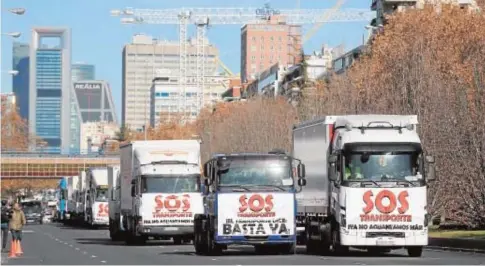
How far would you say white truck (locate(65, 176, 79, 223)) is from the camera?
100250mm

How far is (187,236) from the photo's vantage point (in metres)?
49.5

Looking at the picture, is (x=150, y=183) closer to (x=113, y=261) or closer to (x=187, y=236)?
(x=187, y=236)

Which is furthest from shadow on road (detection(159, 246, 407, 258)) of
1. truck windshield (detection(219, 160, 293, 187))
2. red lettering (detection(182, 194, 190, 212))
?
red lettering (detection(182, 194, 190, 212))

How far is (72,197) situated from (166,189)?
55923mm

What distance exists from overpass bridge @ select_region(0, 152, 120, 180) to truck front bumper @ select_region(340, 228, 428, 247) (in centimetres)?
12919

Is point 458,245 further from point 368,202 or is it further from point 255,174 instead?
point 255,174

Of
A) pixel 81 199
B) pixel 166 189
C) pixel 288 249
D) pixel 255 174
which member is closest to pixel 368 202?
pixel 255 174

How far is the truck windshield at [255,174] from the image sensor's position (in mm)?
37531

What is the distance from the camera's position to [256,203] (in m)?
37.3

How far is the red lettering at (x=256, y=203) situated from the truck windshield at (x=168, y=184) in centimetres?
1088

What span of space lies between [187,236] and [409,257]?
14212mm

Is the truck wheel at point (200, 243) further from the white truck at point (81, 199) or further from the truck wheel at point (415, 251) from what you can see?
the white truck at point (81, 199)

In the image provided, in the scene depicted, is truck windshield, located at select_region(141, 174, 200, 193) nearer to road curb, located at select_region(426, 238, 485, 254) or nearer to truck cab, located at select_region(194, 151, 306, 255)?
road curb, located at select_region(426, 238, 485, 254)

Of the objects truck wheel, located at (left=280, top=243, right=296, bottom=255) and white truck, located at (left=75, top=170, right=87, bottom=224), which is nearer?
truck wheel, located at (left=280, top=243, right=296, bottom=255)
